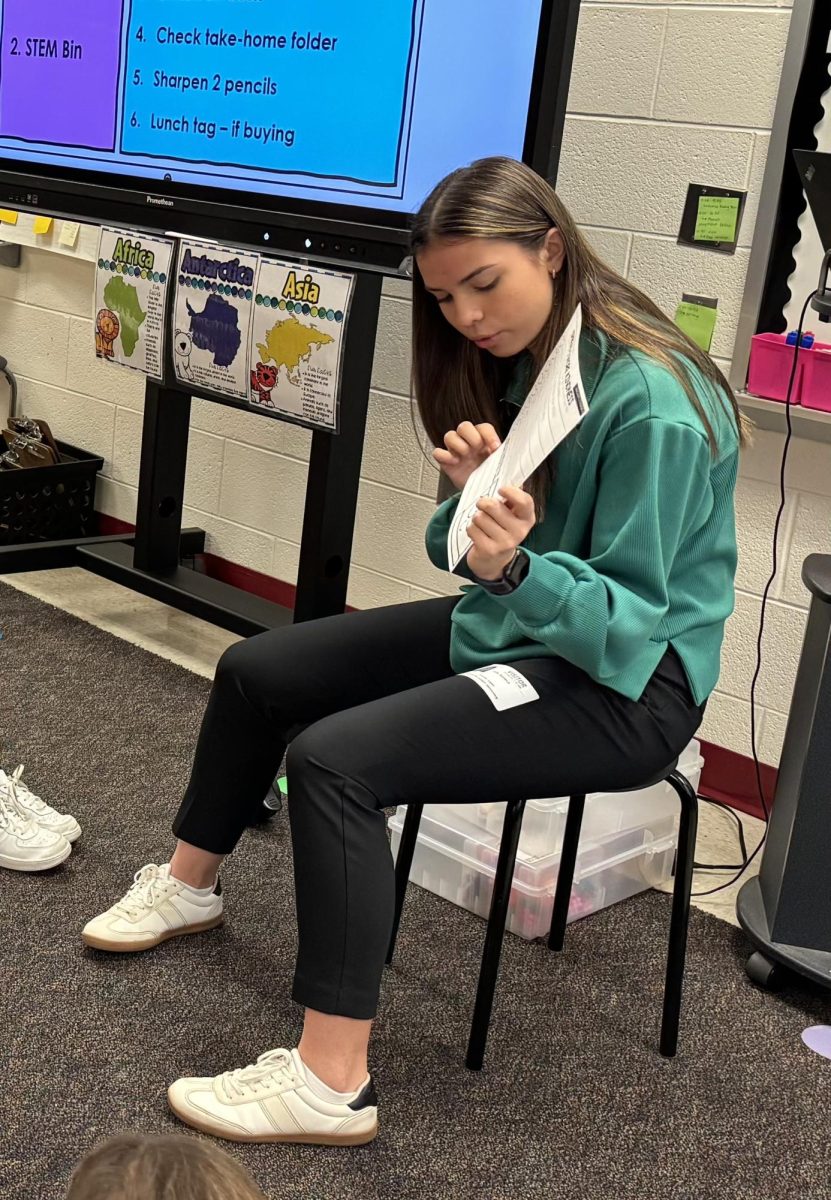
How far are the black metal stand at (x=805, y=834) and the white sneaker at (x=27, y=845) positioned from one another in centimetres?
108

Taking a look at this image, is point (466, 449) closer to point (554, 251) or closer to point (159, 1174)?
point (554, 251)

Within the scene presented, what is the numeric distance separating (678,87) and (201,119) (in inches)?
37.5

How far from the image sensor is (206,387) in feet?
8.87

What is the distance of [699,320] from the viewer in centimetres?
247

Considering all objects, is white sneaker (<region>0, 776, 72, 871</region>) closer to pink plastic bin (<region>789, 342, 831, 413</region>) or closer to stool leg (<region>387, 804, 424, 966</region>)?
stool leg (<region>387, 804, 424, 966</region>)

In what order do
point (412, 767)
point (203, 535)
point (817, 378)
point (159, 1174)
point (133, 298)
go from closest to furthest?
point (159, 1174), point (412, 767), point (817, 378), point (133, 298), point (203, 535)

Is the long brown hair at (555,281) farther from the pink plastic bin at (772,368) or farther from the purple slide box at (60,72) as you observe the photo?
the purple slide box at (60,72)

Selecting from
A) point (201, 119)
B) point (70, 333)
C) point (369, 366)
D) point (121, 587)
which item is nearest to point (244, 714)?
point (369, 366)

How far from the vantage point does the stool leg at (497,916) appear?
1.61 meters

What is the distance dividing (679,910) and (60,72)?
229 cm

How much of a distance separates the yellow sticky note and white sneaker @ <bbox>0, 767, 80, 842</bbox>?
1898 mm

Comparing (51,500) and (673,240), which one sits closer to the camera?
(673,240)

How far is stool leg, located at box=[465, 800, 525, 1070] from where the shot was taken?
161 cm

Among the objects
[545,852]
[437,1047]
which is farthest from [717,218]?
[437,1047]
